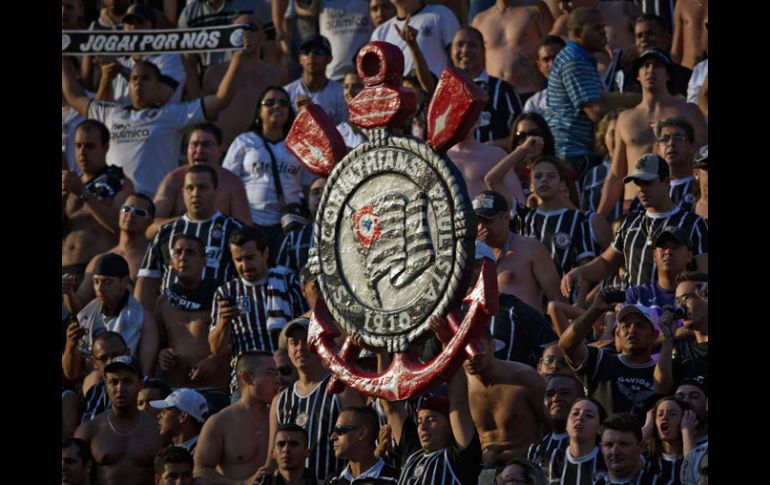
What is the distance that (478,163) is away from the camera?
12.1m

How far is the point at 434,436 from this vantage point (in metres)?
8.88

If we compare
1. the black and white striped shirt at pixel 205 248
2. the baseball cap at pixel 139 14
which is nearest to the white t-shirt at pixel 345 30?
the baseball cap at pixel 139 14

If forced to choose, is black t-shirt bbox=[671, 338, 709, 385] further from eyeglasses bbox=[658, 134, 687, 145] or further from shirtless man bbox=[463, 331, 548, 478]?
eyeglasses bbox=[658, 134, 687, 145]

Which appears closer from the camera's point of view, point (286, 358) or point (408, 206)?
point (408, 206)

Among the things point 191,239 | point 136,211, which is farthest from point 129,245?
point 191,239

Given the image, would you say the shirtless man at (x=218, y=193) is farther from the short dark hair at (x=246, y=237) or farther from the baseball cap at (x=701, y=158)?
the baseball cap at (x=701, y=158)

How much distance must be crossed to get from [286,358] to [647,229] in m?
2.36

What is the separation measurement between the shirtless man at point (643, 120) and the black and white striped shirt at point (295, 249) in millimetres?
2028

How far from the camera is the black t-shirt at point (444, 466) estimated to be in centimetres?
856
